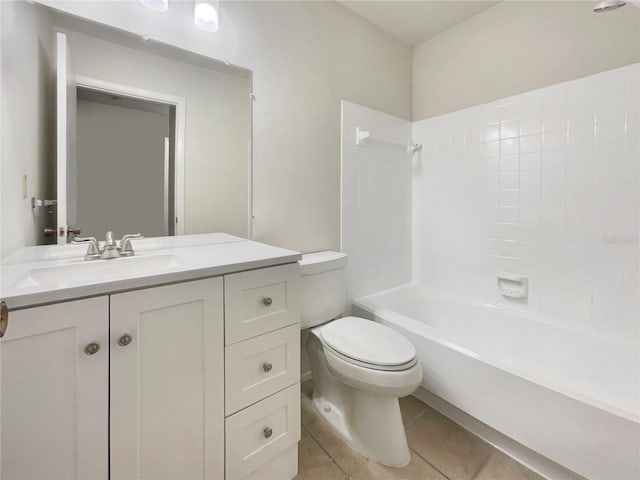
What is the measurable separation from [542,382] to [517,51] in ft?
6.01

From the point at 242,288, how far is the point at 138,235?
0.55m

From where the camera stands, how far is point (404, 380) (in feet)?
3.68

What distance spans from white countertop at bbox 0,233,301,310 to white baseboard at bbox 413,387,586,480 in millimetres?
1185

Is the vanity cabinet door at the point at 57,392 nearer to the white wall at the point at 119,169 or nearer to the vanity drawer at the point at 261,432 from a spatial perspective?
the vanity drawer at the point at 261,432

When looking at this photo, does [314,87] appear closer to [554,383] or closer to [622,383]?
[554,383]

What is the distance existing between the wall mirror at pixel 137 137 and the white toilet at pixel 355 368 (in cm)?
51

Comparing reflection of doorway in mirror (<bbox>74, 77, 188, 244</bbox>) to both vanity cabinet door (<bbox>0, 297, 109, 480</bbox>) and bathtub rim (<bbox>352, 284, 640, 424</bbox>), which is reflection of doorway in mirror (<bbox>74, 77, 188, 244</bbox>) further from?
bathtub rim (<bbox>352, 284, 640, 424</bbox>)

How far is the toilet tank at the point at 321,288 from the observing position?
1.41 meters

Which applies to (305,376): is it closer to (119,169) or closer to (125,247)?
(125,247)

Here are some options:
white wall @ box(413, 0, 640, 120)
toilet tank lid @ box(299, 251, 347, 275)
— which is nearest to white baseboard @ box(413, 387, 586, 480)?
toilet tank lid @ box(299, 251, 347, 275)

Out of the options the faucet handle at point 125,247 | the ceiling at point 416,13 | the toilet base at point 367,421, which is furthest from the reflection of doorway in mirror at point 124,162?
the ceiling at point 416,13

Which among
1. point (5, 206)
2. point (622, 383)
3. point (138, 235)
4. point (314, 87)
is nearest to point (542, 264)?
point (622, 383)

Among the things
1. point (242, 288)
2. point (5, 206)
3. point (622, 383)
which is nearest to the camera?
point (5, 206)

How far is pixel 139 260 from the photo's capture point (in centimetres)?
99
